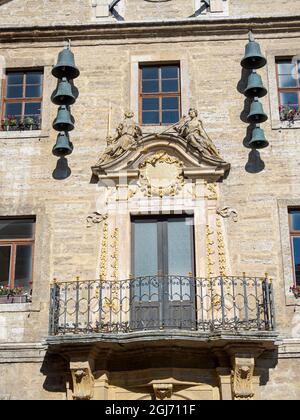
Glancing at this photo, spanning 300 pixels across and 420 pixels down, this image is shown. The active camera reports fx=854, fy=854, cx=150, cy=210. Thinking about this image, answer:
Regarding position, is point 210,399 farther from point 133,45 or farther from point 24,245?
point 133,45

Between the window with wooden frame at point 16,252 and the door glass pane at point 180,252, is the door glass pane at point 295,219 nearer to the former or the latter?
the door glass pane at point 180,252

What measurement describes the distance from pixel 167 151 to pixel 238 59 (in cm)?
239

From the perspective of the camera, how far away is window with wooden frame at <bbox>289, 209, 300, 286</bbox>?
1441 cm

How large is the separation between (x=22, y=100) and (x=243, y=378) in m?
6.68

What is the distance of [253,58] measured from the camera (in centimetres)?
1547

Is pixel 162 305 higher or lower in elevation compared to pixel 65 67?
lower

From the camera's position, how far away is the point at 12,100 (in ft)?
52.8

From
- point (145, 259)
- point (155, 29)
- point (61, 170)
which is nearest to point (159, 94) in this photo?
point (155, 29)

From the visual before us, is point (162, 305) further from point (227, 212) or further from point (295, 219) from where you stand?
point (295, 219)

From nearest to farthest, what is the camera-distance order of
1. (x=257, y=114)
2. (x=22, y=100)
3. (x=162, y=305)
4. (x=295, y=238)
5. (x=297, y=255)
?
(x=162, y=305)
(x=297, y=255)
(x=295, y=238)
(x=257, y=114)
(x=22, y=100)

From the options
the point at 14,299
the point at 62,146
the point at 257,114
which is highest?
the point at 257,114

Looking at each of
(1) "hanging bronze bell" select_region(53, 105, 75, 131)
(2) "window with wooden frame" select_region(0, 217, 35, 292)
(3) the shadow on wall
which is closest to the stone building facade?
(3) the shadow on wall

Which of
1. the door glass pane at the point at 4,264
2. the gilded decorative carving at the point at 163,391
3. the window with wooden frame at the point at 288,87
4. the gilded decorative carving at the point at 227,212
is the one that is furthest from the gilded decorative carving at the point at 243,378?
the window with wooden frame at the point at 288,87

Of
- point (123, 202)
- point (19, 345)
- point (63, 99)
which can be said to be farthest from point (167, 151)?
point (19, 345)
